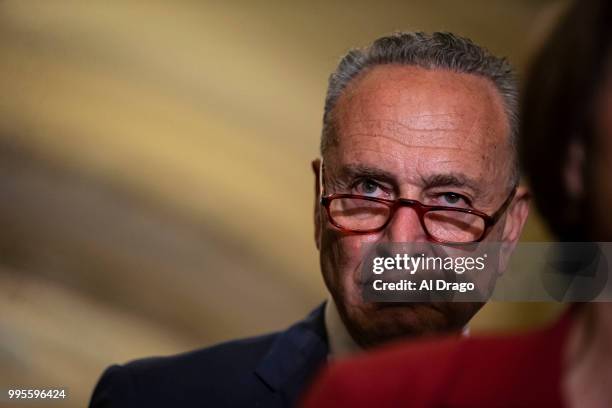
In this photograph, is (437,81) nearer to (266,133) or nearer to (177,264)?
(266,133)

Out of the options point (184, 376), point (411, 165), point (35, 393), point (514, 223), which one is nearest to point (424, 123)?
point (411, 165)

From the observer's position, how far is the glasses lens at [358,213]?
1382 mm

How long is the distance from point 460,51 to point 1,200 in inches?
28.3

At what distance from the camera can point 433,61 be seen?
1464 millimetres

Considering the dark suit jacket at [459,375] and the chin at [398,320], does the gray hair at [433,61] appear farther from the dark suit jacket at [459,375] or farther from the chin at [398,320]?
the dark suit jacket at [459,375]

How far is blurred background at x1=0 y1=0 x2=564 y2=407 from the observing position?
5.35ft

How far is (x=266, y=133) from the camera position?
1.77 meters

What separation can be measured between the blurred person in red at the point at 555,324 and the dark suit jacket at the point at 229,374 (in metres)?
0.64

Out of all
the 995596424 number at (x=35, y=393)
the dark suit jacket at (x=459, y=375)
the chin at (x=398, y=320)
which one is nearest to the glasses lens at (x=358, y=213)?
the chin at (x=398, y=320)

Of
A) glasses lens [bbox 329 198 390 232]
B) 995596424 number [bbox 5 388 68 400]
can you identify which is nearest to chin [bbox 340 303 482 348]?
glasses lens [bbox 329 198 390 232]

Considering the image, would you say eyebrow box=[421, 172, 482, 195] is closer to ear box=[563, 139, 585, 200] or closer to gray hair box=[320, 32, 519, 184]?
gray hair box=[320, 32, 519, 184]

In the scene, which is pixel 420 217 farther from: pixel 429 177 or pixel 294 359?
pixel 294 359

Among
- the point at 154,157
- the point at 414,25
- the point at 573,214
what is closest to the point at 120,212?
the point at 154,157

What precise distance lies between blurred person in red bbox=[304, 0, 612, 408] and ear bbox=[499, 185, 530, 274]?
26.6 inches
